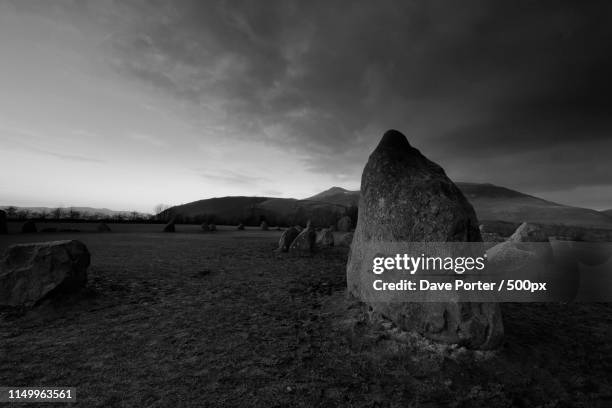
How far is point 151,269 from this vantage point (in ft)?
27.0

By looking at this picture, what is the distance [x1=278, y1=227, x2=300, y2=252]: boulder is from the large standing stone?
696cm

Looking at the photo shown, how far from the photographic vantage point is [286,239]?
1259cm

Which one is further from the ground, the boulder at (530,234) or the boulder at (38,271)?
the boulder at (530,234)

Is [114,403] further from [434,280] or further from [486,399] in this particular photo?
[434,280]

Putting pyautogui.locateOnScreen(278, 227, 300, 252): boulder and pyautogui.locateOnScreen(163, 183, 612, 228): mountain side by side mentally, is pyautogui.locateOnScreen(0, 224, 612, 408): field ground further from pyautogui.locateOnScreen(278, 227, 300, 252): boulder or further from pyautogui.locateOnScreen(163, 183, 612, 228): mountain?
pyautogui.locateOnScreen(163, 183, 612, 228): mountain

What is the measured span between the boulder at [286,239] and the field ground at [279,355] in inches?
249

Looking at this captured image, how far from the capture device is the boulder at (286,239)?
40.7 feet

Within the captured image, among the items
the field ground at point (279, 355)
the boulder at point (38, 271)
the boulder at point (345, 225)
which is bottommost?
the field ground at point (279, 355)

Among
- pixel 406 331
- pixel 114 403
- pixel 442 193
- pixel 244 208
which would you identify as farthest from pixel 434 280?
pixel 244 208

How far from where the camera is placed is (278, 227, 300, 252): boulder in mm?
12391

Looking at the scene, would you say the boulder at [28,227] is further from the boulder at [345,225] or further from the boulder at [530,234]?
the boulder at [530,234]

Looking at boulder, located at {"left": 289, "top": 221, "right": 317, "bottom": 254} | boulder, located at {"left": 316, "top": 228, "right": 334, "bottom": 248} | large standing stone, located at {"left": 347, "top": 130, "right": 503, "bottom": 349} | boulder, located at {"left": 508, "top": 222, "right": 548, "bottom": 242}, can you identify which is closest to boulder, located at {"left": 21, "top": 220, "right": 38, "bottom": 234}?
boulder, located at {"left": 289, "top": 221, "right": 317, "bottom": 254}

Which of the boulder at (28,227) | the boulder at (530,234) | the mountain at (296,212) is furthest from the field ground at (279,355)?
the mountain at (296,212)

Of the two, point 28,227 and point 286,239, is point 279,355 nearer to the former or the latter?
point 286,239
